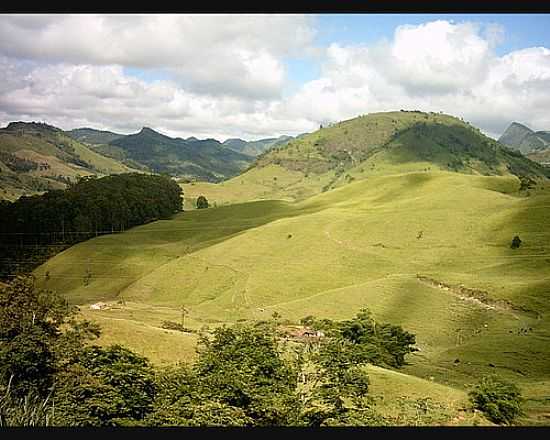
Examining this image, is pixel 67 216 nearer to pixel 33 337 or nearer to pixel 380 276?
pixel 380 276

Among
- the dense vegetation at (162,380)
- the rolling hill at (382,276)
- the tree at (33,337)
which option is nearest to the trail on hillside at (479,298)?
the rolling hill at (382,276)

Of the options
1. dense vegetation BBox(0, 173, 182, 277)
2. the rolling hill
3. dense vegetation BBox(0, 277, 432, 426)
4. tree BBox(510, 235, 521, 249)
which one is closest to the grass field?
the rolling hill

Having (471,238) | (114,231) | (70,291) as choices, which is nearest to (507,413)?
(471,238)

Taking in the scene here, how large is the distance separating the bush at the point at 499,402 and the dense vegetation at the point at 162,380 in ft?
16.8

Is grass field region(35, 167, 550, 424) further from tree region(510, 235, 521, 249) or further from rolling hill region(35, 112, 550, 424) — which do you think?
tree region(510, 235, 521, 249)

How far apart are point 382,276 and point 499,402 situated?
1367 inches

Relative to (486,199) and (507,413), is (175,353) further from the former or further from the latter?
(486,199)

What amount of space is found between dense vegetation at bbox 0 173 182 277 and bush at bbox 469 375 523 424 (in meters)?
62.0

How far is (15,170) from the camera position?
183750 millimetres

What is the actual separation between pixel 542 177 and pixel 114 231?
550ft

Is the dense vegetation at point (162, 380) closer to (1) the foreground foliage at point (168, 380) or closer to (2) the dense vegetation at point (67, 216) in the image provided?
(1) the foreground foliage at point (168, 380)

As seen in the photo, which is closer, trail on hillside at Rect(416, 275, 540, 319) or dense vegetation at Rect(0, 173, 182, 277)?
trail on hillside at Rect(416, 275, 540, 319)

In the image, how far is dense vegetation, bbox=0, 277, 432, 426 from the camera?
19828mm

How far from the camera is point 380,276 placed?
57.6 metres
